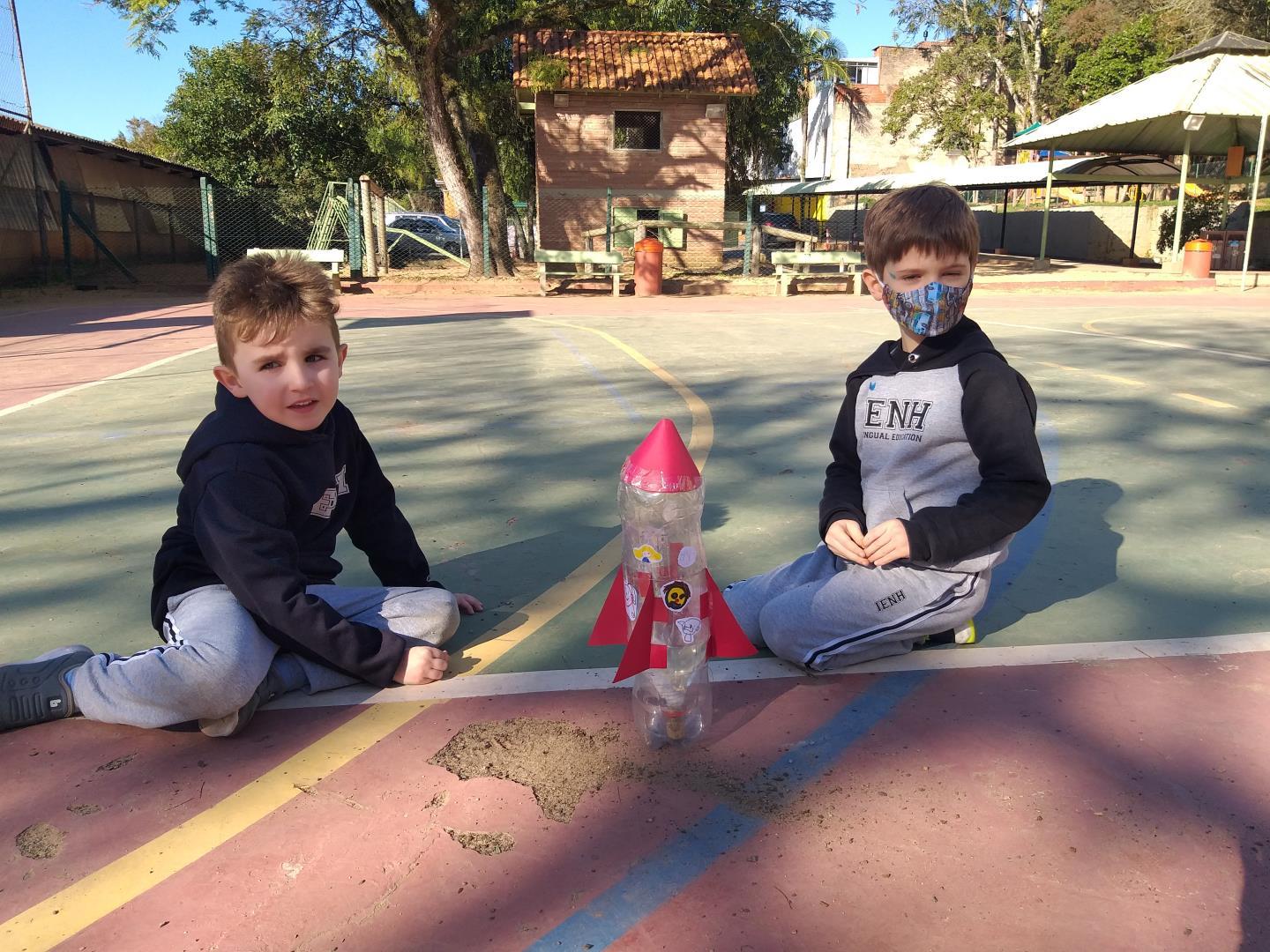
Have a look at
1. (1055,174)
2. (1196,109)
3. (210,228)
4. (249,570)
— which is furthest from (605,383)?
(1055,174)

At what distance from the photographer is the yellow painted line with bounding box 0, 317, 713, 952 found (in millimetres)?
1862

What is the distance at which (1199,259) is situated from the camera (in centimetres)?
2133

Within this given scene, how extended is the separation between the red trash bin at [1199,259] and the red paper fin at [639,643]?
23180 millimetres

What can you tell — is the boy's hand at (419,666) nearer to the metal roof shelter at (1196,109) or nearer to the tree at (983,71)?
the metal roof shelter at (1196,109)

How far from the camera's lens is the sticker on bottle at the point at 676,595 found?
89.8 inches

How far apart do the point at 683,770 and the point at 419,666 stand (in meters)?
0.86

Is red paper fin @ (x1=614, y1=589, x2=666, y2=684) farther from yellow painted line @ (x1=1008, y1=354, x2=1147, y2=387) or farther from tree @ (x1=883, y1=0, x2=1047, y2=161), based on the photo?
tree @ (x1=883, y1=0, x2=1047, y2=161)

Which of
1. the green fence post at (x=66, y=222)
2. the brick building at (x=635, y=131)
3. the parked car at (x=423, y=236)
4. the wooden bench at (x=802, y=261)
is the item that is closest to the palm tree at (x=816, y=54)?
the brick building at (x=635, y=131)

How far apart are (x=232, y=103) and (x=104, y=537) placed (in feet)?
114

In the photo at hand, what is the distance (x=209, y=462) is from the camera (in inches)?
100.0

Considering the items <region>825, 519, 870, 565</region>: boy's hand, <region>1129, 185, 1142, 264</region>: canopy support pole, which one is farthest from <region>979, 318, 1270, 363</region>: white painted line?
<region>1129, 185, 1142, 264</region>: canopy support pole

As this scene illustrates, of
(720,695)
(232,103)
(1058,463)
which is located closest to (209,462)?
(720,695)

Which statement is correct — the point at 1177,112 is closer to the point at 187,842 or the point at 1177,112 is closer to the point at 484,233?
the point at 484,233

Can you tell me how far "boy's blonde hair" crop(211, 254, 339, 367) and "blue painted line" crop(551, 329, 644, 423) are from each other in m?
3.76
